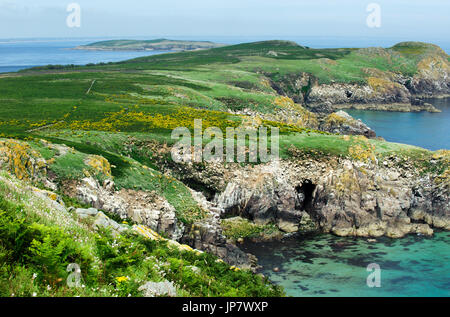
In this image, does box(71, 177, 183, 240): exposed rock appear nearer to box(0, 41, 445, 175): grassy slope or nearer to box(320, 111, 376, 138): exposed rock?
box(0, 41, 445, 175): grassy slope

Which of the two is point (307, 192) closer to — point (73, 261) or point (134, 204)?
point (134, 204)

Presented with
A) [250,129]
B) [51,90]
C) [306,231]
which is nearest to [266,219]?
[306,231]

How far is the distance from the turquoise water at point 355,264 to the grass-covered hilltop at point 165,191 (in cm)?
246

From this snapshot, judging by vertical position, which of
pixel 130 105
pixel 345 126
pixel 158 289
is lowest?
pixel 345 126

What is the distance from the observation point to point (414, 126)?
122938 millimetres

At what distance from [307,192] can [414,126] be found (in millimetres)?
87068

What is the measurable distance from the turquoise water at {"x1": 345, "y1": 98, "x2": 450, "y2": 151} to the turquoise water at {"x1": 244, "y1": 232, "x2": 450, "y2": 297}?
58.7 metres

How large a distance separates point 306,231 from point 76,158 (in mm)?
33467

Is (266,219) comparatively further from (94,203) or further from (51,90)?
(51,90)

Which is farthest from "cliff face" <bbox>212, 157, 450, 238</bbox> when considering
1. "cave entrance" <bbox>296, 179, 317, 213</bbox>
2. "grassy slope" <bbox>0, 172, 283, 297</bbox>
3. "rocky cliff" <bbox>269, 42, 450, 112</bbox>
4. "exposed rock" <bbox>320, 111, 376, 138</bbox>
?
"rocky cliff" <bbox>269, 42, 450, 112</bbox>

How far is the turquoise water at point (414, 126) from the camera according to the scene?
10316 centimetres

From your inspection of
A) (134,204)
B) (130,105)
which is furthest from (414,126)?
(134,204)

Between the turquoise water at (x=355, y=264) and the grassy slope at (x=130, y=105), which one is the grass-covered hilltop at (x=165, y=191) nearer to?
the grassy slope at (x=130, y=105)
